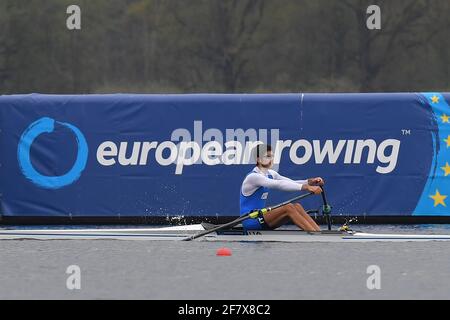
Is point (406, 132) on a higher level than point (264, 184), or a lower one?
higher

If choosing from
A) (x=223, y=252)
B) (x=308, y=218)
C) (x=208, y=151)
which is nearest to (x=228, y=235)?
(x=308, y=218)

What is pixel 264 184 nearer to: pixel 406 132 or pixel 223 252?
pixel 223 252

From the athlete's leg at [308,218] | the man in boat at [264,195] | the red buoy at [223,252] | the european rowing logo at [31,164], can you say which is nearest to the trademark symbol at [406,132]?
the man in boat at [264,195]

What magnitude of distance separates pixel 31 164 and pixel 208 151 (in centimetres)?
335

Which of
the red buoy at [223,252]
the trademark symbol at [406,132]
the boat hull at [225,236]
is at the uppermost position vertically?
the trademark symbol at [406,132]

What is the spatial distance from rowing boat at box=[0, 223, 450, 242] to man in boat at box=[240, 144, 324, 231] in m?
0.18

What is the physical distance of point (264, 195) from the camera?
66.3ft

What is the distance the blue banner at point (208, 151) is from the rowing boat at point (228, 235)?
3.80 m

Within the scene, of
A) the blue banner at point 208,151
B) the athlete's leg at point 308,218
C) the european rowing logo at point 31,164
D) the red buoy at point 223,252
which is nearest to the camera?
the red buoy at point 223,252

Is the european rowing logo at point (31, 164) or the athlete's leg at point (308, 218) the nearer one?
the athlete's leg at point (308, 218)

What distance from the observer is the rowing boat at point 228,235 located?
62.5 feet

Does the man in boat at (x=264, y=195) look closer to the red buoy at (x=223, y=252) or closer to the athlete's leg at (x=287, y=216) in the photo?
the athlete's leg at (x=287, y=216)

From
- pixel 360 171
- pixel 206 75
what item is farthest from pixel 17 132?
pixel 206 75

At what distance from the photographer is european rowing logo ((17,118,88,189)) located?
79.9 ft
